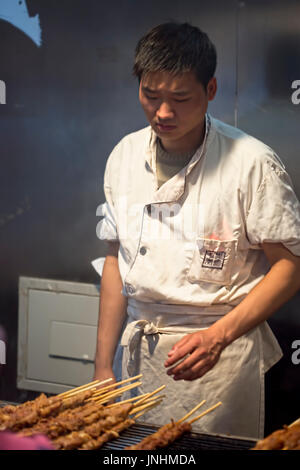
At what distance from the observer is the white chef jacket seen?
7.00ft

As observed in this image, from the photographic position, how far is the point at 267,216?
81.3 inches

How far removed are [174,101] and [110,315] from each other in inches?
35.3

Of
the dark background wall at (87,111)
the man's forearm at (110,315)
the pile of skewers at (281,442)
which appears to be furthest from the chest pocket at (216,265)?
the pile of skewers at (281,442)

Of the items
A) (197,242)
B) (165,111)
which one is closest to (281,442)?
(197,242)

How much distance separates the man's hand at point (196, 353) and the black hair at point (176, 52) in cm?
90

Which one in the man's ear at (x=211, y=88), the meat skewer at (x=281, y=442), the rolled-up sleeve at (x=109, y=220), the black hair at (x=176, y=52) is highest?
the black hair at (x=176, y=52)

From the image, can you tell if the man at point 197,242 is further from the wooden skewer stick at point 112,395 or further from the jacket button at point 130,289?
the wooden skewer stick at point 112,395

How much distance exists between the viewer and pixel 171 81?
2080mm

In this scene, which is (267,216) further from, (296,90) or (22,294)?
(22,294)

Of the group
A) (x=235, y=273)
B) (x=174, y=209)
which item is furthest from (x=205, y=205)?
(x=235, y=273)

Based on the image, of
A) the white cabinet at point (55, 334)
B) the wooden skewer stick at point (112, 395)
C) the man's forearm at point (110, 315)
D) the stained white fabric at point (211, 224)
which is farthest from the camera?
the white cabinet at point (55, 334)

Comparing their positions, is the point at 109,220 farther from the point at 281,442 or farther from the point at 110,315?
the point at 281,442

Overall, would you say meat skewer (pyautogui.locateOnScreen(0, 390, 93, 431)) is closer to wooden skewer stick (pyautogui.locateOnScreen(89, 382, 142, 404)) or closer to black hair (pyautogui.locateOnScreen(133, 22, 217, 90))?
wooden skewer stick (pyautogui.locateOnScreen(89, 382, 142, 404))

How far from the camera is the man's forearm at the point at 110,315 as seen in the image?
238cm
